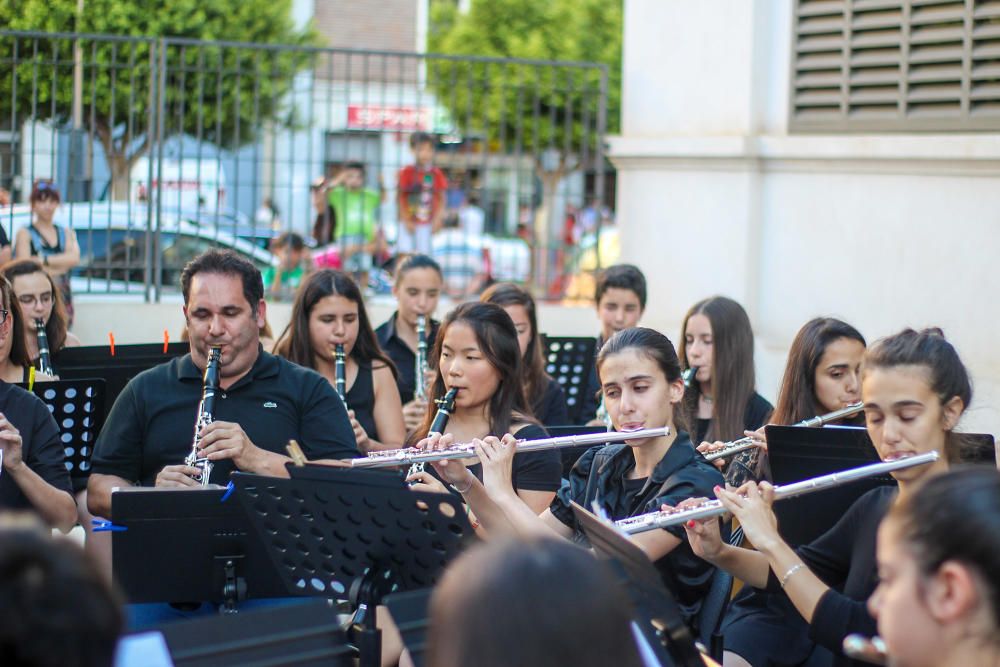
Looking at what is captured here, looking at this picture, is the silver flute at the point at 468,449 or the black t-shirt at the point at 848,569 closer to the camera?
the black t-shirt at the point at 848,569

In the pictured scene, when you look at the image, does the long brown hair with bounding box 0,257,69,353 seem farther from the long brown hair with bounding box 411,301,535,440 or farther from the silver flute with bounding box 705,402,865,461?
the silver flute with bounding box 705,402,865,461

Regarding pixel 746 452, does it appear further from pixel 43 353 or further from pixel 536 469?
pixel 43 353

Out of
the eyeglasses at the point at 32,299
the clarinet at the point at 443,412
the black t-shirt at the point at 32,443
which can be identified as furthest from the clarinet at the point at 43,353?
the clarinet at the point at 443,412

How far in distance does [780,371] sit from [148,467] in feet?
11.6

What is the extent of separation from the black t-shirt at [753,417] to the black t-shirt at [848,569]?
182 centimetres

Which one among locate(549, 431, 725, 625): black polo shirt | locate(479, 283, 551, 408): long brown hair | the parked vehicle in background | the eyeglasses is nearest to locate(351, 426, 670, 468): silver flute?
locate(549, 431, 725, 625): black polo shirt

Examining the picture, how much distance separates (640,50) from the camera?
23.8 ft

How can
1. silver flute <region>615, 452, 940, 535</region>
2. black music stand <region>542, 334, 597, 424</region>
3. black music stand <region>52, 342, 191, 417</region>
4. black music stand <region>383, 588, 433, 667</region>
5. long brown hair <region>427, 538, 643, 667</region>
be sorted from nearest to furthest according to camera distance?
long brown hair <region>427, 538, 643, 667</region> → black music stand <region>383, 588, 433, 667</region> → silver flute <region>615, 452, 940, 535</region> → black music stand <region>52, 342, 191, 417</region> → black music stand <region>542, 334, 597, 424</region>

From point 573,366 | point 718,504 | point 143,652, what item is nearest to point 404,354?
point 573,366

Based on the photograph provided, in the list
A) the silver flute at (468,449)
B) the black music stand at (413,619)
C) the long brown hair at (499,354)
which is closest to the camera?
the black music stand at (413,619)

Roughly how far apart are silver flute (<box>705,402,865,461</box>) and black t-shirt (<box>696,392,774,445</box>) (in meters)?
0.32

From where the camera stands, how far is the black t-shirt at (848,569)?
2695 millimetres

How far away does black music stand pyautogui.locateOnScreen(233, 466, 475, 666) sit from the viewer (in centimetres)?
288

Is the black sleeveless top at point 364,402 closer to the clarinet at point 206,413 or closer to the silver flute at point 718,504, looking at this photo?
the clarinet at point 206,413
